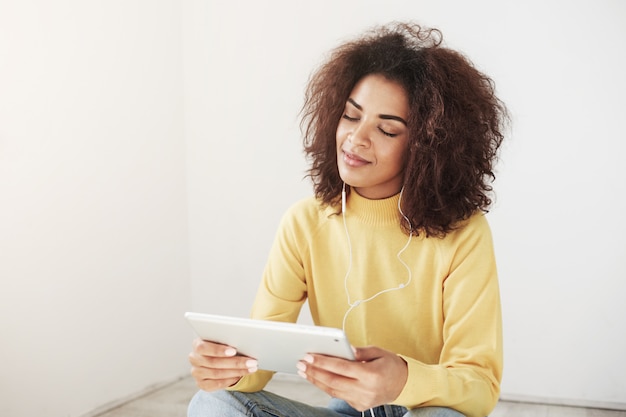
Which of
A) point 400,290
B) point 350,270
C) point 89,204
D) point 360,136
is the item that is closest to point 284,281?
point 350,270

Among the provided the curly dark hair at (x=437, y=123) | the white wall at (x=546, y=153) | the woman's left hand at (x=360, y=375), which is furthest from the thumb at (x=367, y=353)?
the white wall at (x=546, y=153)

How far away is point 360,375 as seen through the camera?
132 centimetres

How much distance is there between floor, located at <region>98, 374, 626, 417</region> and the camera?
2807 millimetres

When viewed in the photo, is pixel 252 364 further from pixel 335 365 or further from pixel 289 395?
pixel 289 395

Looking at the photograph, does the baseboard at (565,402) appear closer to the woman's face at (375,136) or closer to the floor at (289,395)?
the floor at (289,395)

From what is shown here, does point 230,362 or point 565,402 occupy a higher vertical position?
point 230,362

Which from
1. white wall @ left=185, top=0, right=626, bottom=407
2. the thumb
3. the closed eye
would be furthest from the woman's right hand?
white wall @ left=185, top=0, right=626, bottom=407

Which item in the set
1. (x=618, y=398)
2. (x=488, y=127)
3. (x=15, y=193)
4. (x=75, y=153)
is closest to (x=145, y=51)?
(x=75, y=153)

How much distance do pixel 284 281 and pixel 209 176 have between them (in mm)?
1674

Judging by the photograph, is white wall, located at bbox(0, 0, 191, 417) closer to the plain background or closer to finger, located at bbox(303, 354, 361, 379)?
the plain background

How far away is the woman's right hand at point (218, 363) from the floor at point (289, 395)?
4.65ft

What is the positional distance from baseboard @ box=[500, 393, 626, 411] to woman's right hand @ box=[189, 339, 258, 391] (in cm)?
180

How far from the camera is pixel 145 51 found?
310 centimetres

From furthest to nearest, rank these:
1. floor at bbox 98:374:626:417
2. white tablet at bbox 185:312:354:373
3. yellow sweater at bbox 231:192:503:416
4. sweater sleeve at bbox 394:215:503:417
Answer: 1. floor at bbox 98:374:626:417
2. yellow sweater at bbox 231:192:503:416
3. sweater sleeve at bbox 394:215:503:417
4. white tablet at bbox 185:312:354:373
